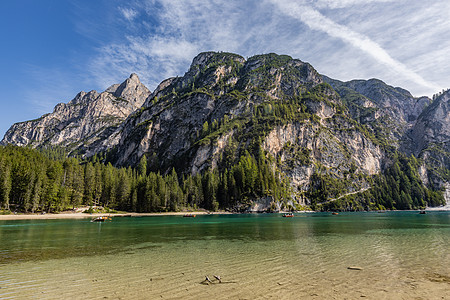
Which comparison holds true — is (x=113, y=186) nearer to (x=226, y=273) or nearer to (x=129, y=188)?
(x=129, y=188)

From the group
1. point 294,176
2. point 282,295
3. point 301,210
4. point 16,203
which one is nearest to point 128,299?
point 282,295

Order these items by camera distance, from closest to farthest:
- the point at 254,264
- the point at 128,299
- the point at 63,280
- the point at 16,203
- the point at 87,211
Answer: the point at 128,299, the point at 63,280, the point at 254,264, the point at 16,203, the point at 87,211

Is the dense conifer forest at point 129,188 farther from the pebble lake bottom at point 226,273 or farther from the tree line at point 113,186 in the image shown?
the pebble lake bottom at point 226,273

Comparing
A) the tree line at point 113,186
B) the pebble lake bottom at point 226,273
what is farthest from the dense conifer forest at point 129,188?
the pebble lake bottom at point 226,273

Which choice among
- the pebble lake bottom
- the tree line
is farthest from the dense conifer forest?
the pebble lake bottom

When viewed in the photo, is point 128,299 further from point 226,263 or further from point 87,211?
point 87,211

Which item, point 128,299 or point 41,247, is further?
point 41,247

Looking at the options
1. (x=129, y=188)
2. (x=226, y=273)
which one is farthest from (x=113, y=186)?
(x=226, y=273)

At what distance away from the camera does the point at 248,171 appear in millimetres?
160375

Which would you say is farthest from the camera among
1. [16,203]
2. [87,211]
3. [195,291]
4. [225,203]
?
[225,203]

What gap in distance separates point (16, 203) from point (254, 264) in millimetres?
104716

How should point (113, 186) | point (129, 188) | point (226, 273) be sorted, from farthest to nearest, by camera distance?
point (129, 188), point (113, 186), point (226, 273)

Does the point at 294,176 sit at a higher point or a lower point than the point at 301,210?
higher

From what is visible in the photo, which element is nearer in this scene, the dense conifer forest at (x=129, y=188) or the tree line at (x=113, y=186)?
the tree line at (x=113, y=186)
